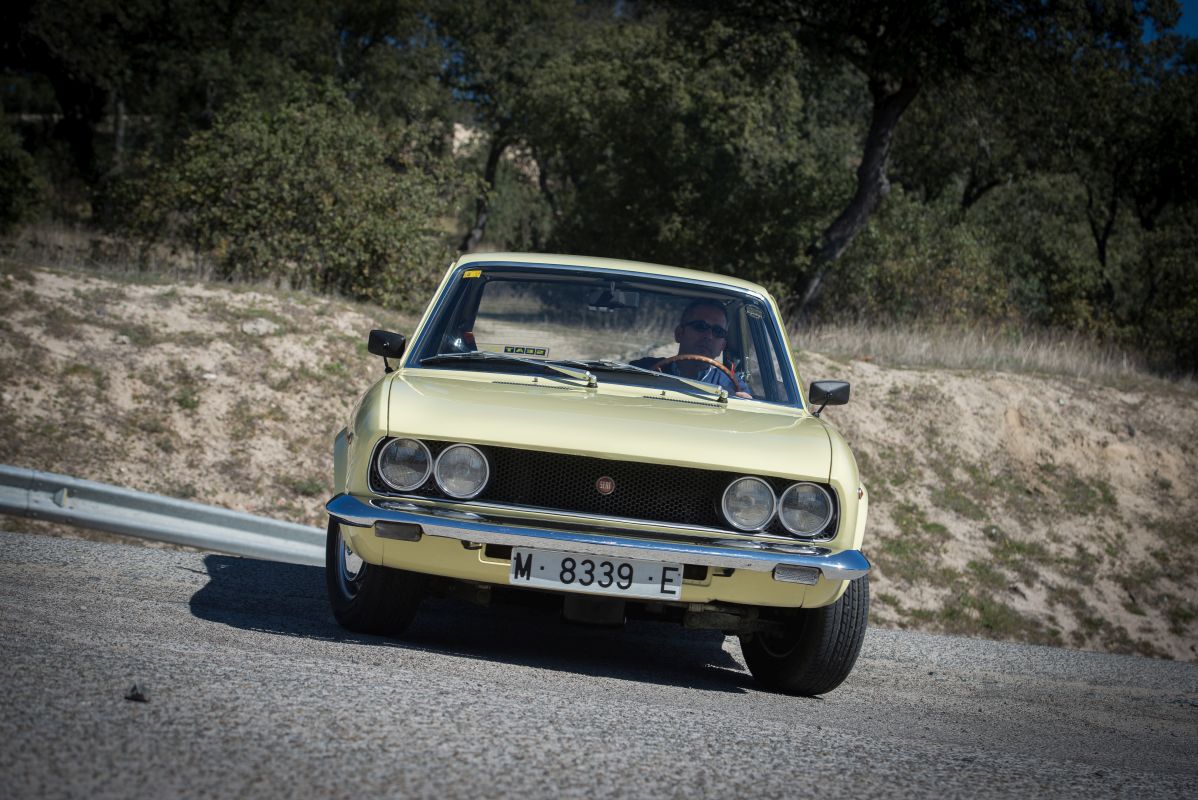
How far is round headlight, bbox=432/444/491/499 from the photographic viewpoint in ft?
15.0

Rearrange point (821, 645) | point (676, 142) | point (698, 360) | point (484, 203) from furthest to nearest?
point (484, 203) → point (676, 142) → point (698, 360) → point (821, 645)

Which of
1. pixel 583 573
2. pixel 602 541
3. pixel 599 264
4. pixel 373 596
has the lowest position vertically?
pixel 373 596

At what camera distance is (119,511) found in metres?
7.24

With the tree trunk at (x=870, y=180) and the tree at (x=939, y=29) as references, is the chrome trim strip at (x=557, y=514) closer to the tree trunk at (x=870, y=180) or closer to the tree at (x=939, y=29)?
the tree at (x=939, y=29)

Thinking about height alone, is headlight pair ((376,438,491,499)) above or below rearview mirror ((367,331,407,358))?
below

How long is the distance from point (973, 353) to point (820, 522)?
12046 millimetres

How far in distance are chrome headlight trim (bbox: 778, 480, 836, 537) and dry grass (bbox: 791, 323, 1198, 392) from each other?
33.8ft

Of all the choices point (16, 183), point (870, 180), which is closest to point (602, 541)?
point (870, 180)

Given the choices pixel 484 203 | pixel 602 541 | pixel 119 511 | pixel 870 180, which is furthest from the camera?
pixel 484 203

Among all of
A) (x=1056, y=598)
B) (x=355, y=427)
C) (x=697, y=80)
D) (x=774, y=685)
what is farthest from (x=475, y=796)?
(x=697, y=80)

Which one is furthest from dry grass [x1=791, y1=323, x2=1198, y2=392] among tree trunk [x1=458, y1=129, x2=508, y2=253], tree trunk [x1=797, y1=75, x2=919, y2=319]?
tree trunk [x1=458, y1=129, x2=508, y2=253]

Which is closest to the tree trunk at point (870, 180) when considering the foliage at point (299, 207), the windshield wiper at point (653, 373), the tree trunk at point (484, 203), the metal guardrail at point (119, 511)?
the foliage at point (299, 207)

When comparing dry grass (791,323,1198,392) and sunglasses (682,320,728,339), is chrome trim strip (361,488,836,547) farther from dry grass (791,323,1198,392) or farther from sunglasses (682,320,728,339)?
dry grass (791,323,1198,392)

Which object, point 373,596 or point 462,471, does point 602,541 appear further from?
point 373,596
